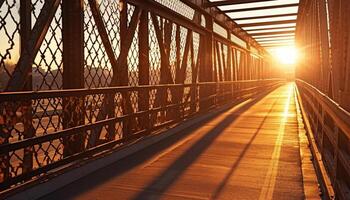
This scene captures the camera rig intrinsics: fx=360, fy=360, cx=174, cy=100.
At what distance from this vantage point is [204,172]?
15.9 feet

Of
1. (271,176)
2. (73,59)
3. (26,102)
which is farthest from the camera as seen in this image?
(73,59)

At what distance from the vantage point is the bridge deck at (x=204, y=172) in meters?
4.00

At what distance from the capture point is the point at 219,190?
4102mm

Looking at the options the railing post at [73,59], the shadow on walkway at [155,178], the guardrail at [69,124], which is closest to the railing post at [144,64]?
the guardrail at [69,124]

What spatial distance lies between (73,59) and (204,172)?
235cm

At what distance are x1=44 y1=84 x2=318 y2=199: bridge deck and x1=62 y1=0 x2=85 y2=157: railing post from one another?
58 cm

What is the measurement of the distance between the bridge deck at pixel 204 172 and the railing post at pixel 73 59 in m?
0.58

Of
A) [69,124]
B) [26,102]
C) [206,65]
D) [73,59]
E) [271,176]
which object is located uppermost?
[206,65]

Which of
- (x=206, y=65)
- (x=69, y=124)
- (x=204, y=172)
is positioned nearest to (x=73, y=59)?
(x=69, y=124)

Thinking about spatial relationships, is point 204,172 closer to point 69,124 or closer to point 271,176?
point 271,176

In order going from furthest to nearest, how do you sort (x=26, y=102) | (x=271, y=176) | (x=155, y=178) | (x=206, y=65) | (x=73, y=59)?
(x=206, y=65)
(x=73, y=59)
(x=271, y=176)
(x=155, y=178)
(x=26, y=102)

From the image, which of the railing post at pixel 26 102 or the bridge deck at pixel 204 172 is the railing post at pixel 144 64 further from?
the railing post at pixel 26 102

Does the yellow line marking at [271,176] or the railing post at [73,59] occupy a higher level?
the railing post at [73,59]

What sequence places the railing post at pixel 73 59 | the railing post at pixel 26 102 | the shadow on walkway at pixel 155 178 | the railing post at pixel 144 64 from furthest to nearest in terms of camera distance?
the railing post at pixel 144 64, the railing post at pixel 73 59, the shadow on walkway at pixel 155 178, the railing post at pixel 26 102
